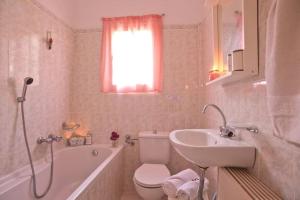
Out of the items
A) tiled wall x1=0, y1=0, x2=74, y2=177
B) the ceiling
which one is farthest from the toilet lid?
the ceiling

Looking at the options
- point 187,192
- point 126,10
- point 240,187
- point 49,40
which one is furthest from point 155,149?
point 126,10

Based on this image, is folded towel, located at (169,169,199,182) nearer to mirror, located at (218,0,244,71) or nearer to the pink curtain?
mirror, located at (218,0,244,71)

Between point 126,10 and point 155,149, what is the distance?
5.74 ft

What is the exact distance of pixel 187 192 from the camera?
4.42 feet

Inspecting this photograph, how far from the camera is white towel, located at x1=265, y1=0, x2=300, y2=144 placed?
0.56 metres

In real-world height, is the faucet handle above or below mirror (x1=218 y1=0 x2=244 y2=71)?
below

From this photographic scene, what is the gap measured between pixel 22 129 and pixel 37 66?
0.60m

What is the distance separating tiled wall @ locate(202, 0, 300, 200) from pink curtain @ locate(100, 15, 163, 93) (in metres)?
1.09

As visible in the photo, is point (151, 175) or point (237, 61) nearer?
point (237, 61)

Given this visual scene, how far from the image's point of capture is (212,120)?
6.57 feet

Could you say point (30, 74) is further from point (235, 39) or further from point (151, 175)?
point (235, 39)

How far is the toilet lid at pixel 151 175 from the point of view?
1.74m

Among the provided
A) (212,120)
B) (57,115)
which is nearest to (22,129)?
(57,115)

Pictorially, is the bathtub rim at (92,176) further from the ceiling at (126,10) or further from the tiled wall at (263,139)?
the ceiling at (126,10)
